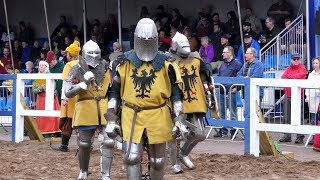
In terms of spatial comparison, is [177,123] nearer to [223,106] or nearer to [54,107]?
[223,106]

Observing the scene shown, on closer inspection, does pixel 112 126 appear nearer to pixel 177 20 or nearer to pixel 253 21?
pixel 253 21

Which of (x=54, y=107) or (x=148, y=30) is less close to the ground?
(x=148, y=30)

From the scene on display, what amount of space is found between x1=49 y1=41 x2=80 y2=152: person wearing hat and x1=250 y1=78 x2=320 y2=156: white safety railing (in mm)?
2502

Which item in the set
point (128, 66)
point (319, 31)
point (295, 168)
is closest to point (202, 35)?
point (319, 31)

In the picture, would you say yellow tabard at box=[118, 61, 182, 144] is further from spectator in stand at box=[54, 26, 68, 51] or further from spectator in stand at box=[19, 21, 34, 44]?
spectator in stand at box=[19, 21, 34, 44]

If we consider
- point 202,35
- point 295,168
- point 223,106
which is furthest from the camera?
point 202,35

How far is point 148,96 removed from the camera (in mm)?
8570

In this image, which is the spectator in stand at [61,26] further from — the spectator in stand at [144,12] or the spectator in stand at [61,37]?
the spectator in stand at [144,12]

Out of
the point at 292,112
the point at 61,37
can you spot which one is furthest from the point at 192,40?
the point at 292,112

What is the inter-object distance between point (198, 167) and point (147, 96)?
2992 millimetres

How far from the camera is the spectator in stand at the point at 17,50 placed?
22.2 meters

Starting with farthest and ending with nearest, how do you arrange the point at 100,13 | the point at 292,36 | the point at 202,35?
the point at 100,13 < the point at 202,35 < the point at 292,36

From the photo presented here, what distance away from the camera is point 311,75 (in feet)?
45.1

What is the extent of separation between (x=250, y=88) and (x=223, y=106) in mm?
1415
